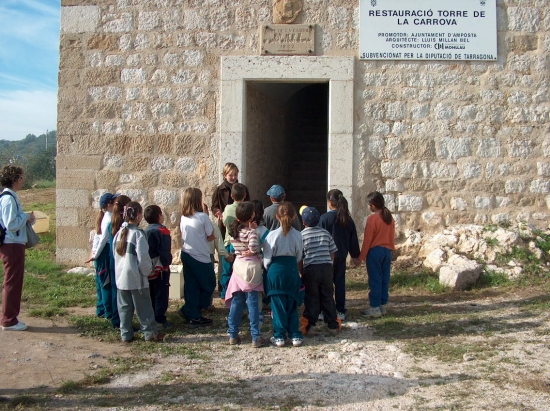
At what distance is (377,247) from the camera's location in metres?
5.30

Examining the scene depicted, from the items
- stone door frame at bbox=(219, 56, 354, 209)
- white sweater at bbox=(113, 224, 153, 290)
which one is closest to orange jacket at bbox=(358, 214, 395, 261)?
stone door frame at bbox=(219, 56, 354, 209)

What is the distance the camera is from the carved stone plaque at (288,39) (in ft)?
23.1

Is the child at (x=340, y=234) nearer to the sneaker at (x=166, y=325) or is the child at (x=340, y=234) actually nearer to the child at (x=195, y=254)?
the child at (x=195, y=254)

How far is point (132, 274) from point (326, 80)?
3.76 meters

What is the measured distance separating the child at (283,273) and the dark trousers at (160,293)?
1.04 m

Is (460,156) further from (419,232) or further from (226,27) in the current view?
(226,27)

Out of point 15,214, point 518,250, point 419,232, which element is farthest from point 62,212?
point 518,250

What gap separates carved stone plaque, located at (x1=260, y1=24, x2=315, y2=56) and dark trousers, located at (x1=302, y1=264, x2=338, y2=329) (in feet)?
10.9

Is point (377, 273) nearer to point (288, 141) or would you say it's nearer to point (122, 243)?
point (122, 243)

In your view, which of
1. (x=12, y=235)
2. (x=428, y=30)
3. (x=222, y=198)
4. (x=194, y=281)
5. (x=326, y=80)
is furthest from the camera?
(x=326, y=80)

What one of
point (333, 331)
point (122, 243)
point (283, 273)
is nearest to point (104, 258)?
point (122, 243)

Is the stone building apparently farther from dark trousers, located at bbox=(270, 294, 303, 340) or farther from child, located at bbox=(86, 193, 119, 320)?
dark trousers, located at bbox=(270, 294, 303, 340)

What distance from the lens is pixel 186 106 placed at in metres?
7.17

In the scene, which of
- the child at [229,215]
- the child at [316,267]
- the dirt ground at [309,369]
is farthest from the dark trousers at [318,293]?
the child at [229,215]
